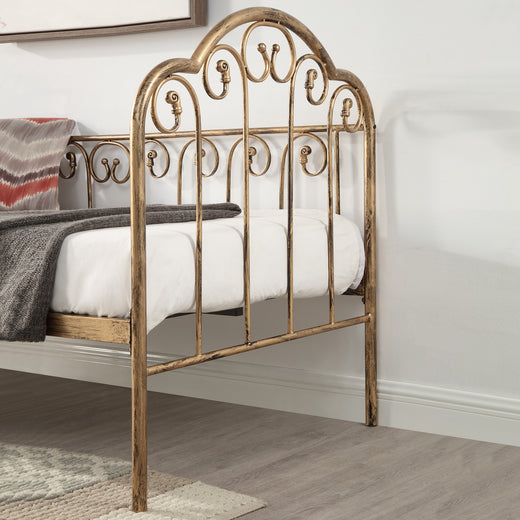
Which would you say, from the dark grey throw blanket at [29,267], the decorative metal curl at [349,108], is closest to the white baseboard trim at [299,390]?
the decorative metal curl at [349,108]

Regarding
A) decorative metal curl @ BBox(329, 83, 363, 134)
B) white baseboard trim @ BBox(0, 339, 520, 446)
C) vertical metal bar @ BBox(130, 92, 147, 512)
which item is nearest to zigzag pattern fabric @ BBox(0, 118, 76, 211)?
white baseboard trim @ BBox(0, 339, 520, 446)

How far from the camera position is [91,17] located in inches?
100

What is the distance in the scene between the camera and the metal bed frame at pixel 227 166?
144 centimetres

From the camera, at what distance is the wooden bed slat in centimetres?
146

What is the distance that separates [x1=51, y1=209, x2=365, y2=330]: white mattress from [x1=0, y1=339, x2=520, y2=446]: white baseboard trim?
0.37 metres

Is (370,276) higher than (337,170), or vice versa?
(337,170)

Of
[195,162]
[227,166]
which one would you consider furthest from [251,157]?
[195,162]

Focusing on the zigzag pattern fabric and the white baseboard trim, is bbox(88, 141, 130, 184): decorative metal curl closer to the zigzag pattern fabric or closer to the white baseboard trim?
the zigzag pattern fabric

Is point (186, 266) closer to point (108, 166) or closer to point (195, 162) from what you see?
point (195, 162)

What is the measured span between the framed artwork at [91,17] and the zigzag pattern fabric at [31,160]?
0.97ft

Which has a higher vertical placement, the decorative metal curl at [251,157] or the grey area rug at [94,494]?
the decorative metal curl at [251,157]

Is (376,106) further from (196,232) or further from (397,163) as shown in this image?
(196,232)

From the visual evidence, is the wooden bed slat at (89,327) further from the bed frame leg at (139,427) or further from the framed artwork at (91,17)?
the framed artwork at (91,17)

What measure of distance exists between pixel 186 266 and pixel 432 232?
767mm
